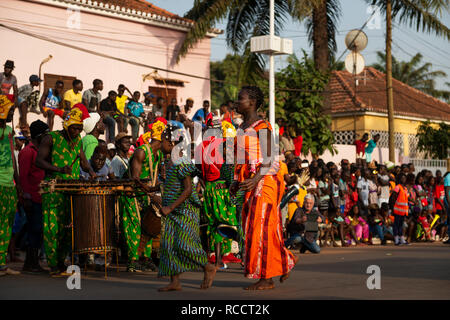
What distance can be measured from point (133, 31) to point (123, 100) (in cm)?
511

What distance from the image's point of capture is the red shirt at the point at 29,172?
10133 mm

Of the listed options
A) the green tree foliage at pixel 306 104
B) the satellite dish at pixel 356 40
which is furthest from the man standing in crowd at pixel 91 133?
the satellite dish at pixel 356 40

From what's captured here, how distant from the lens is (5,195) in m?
9.30

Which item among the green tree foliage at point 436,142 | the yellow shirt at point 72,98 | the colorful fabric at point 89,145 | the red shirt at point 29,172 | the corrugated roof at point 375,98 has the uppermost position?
the corrugated roof at point 375,98

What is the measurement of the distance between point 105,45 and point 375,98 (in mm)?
19761

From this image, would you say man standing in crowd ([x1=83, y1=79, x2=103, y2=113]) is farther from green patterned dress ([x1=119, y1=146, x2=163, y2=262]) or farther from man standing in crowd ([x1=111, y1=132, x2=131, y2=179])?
green patterned dress ([x1=119, y1=146, x2=163, y2=262])

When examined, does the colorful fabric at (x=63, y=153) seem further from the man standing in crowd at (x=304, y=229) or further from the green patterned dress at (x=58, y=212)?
the man standing in crowd at (x=304, y=229)

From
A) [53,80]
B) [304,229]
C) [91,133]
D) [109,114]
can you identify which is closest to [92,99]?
[109,114]

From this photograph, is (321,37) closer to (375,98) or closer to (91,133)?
(91,133)

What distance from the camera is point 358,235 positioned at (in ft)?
57.8

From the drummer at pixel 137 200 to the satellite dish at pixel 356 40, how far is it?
2051 centimetres
